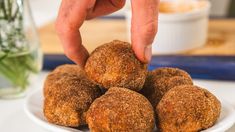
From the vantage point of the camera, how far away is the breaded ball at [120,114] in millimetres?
720

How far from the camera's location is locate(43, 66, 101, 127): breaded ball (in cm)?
79

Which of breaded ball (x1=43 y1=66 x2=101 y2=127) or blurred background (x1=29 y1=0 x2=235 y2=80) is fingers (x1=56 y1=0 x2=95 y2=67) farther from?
blurred background (x1=29 y1=0 x2=235 y2=80)

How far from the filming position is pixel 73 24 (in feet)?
2.77

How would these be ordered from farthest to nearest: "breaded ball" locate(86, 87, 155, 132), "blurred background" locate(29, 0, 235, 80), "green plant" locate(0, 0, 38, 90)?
1. "blurred background" locate(29, 0, 235, 80)
2. "green plant" locate(0, 0, 38, 90)
3. "breaded ball" locate(86, 87, 155, 132)

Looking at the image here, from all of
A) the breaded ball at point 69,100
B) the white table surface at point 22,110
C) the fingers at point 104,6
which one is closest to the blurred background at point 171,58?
the white table surface at point 22,110

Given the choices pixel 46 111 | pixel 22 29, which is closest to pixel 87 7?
pixel 46 111

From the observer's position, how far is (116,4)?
95 centimetres

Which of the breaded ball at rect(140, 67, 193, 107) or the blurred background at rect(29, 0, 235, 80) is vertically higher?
the breaded ball at rect(140, 67, 193, 107)

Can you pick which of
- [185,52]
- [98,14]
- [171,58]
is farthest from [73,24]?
[185,52]

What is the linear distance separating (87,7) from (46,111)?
189 millimetres

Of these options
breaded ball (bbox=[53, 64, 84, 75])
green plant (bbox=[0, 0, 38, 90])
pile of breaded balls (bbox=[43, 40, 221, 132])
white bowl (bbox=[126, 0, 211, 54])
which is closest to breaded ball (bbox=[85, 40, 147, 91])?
pile of breaded balls (bbox=[43, 40, 221, 132])

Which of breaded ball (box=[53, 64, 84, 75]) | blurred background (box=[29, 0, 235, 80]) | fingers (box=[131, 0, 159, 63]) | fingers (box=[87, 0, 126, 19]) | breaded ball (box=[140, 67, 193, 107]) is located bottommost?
blurred background (box=[29, 0, 235, 80])

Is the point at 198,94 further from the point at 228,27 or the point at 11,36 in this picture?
the point at 228,27

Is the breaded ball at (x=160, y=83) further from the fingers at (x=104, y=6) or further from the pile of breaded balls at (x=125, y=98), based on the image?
the fingers at (x=104, y=6)
